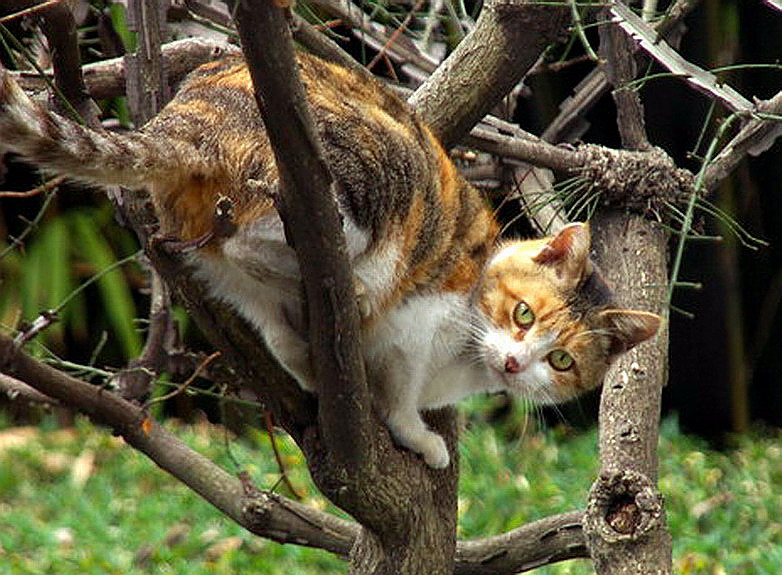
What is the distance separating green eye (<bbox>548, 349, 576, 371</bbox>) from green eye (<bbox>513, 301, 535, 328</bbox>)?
0.09 m

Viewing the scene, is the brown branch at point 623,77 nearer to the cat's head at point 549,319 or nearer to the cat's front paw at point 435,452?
the cat's head at point 549,319

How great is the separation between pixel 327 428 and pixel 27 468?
2769mm

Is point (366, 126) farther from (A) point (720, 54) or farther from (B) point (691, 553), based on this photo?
(A) point (720, 54)

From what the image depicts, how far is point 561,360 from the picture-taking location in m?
2.57

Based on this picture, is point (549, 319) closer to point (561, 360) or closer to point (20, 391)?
point (561, 360)

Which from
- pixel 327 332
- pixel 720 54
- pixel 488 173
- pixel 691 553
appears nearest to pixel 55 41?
pixel 327 332

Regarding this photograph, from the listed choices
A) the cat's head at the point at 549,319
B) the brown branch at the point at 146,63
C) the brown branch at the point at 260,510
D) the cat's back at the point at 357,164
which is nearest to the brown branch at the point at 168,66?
the cat's back at the point at 357,164

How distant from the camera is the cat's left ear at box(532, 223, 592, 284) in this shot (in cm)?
242

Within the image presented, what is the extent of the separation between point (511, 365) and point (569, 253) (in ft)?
0.76

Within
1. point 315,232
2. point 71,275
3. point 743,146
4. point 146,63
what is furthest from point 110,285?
point 315,232

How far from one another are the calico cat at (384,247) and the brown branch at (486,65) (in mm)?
102

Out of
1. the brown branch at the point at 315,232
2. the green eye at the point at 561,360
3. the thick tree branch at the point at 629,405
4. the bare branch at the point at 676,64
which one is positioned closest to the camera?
the brown branch at the point at 315,232

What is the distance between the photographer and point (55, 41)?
2.01 m

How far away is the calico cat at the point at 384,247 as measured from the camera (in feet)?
6.31
